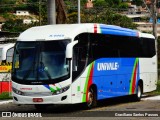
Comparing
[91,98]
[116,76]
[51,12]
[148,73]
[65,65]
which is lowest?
[148,73]

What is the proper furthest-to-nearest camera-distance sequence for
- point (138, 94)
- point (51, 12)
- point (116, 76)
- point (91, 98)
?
point (51, 12) < point (138, 94) < point (116, 76) < point (91, 98)

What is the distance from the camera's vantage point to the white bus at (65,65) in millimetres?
19453

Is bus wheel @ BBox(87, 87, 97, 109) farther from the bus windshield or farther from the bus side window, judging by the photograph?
the bus windshield

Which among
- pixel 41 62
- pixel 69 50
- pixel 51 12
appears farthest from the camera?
pixel 51 12

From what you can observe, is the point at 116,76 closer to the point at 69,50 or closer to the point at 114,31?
the point at 114,31

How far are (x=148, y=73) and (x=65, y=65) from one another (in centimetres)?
951

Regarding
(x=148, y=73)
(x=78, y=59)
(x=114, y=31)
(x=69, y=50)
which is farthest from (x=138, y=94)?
(x=69, y=50)

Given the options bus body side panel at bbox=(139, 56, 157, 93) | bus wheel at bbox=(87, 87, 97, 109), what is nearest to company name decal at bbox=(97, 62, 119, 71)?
bus wheel at bbox=(87, 87, 97, 109)

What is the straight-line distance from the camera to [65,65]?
19.5 metres

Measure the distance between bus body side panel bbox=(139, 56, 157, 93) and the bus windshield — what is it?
26.0 ft

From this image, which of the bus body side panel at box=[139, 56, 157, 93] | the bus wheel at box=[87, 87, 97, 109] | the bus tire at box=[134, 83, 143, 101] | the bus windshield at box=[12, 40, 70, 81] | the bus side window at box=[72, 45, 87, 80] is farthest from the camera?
the bus body side panel at box=[139, 56, 157, 93]

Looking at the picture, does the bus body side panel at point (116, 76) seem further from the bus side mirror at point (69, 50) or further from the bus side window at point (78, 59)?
the bus side mirror at point (69, 50)

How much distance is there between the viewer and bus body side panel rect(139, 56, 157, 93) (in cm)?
2719

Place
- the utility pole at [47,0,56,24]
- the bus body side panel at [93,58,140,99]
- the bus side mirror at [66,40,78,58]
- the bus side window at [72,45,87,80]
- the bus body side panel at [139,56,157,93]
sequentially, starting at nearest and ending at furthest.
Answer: the bus side mirror at [66,40,78,58]
the bus side window at [72,45,87,80]
the bus body side panel at [93,58,140,99]
the bus body side panel at [139,56,157,93]
the utility pole at [47,0,56,24]
